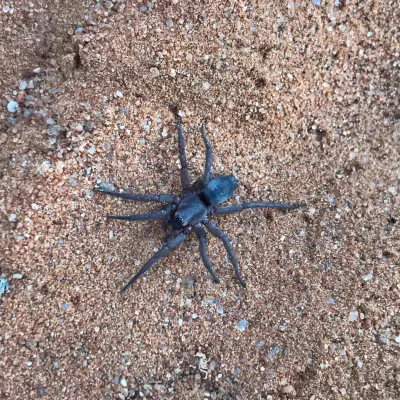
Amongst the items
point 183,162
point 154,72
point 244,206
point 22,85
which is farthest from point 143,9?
point 244,206

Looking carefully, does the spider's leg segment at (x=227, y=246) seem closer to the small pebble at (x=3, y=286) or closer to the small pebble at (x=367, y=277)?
the small pebble at (x=367, y=277)

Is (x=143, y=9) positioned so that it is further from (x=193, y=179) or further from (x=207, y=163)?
(x=193, y=179)

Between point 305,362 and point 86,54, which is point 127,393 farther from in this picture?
point 86,54

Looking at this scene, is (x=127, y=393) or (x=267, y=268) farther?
(x=267, y=268)

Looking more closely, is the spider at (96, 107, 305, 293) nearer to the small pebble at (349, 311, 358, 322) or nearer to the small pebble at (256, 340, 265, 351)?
the small pebble at (256, 340, 265, 351)

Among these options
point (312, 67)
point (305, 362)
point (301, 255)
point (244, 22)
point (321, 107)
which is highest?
point (244, 22)

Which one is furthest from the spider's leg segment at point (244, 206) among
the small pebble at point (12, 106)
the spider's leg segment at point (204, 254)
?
the small pebble at point (12, 106)

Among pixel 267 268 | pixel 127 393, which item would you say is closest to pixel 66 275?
pixel 127 393
